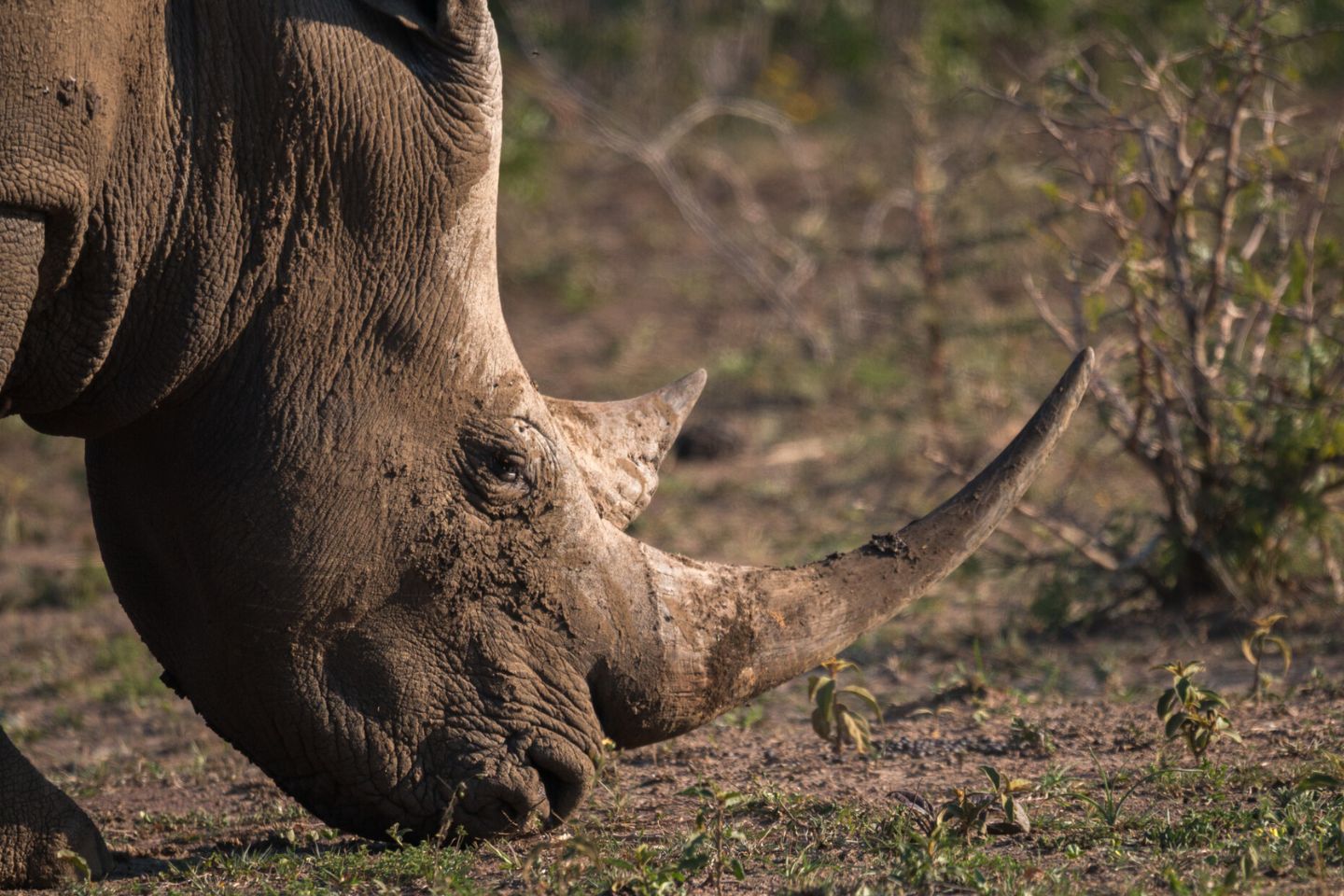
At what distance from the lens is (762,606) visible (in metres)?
3.56

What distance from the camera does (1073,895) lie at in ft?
9.80

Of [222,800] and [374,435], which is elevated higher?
[374,435]

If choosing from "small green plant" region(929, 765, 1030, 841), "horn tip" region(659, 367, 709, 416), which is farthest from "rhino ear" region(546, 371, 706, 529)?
"small green plant" region(929, 765, 1030, 841)

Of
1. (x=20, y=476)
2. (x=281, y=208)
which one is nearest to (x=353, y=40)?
(x=281, y=208)

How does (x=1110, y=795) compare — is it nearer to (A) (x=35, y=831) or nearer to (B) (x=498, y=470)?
(B) (x=498, y=470)

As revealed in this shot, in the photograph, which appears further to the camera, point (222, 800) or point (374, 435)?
point (222, 800)

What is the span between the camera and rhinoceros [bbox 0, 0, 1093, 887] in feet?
10.6

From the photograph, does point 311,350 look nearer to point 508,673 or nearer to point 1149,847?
point 508,673

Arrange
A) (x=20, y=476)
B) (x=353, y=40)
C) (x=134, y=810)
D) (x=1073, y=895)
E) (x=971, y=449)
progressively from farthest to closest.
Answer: (x=20, y=476) < (x=971, y=449) < (x=134, y=810) < (x=353, y=40) < (x=1073, y=895)

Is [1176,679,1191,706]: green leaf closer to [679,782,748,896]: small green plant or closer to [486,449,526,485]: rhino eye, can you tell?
[679,782,748,896]: small green plant

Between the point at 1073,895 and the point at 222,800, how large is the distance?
2.26 meters

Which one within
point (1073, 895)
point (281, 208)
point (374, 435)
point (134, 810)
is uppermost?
point (281, 208)

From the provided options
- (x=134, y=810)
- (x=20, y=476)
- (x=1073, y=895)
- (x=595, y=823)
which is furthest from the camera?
(x=20, y=476)

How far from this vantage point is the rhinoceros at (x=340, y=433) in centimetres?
322
